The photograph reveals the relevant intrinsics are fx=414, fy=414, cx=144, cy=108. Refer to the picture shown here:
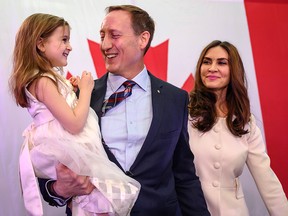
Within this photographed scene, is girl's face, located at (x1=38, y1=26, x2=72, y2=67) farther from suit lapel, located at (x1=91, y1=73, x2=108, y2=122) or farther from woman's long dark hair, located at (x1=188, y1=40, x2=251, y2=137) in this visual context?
woman's long dark hair, located at (x1=188, y1=40, x2=251, y2=137)

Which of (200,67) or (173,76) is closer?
(200,67)

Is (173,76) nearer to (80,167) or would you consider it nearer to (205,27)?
(205,27)

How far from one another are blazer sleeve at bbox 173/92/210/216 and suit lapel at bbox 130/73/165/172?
0.41 ft

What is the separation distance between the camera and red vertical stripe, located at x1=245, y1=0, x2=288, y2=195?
3043 millimetres

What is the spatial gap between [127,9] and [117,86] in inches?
15.1

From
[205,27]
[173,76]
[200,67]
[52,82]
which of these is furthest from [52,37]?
[205,27]

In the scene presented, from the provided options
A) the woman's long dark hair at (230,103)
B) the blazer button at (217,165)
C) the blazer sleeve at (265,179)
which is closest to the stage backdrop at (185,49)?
the woman's long dark hair at (230,103)

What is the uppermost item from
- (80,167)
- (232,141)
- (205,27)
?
(205,27)

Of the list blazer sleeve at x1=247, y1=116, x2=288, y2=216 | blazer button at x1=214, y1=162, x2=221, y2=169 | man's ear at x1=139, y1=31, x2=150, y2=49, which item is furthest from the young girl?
blazer sleeve at x1=247, y1=116, x2=288, y2=216

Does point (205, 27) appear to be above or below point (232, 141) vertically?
above

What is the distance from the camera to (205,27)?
293 centimetres

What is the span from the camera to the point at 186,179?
1909 millimetres

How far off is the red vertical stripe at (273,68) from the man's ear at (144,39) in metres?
1.29

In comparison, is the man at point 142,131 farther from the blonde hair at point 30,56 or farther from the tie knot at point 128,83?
the blonde hair at point 30,56
